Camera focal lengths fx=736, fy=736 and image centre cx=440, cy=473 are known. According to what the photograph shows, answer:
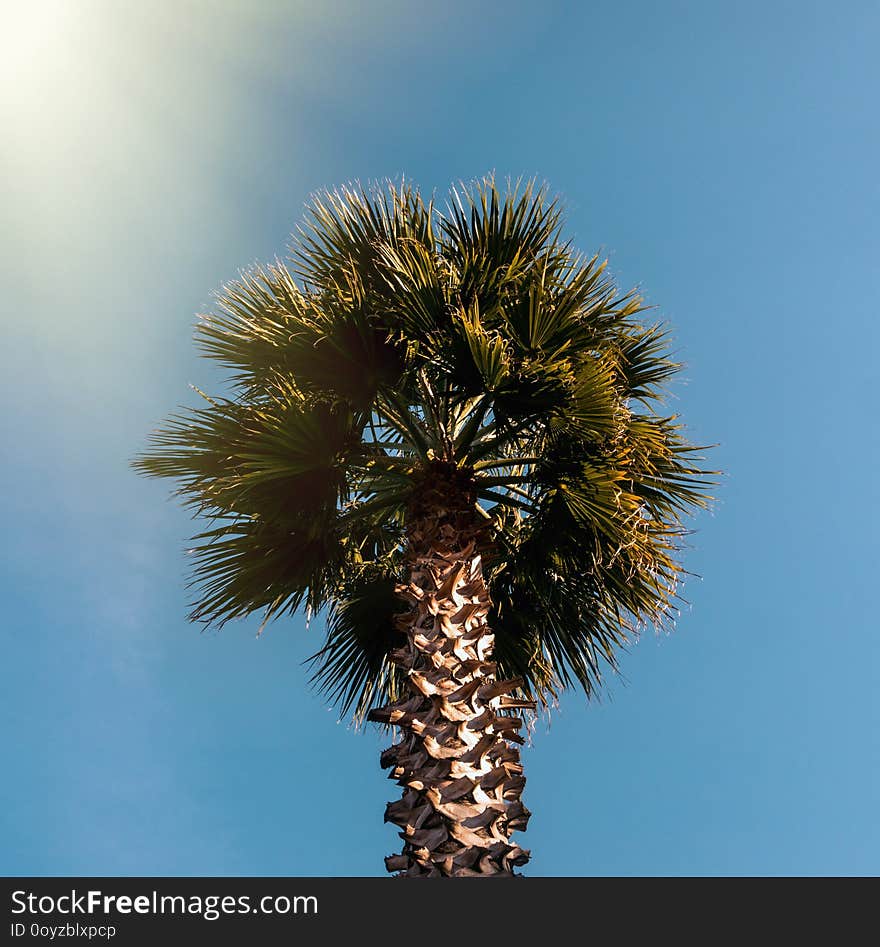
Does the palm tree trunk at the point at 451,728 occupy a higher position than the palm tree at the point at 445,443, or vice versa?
the palm tree at the point at 445,443

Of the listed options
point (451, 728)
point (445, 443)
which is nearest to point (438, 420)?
point (445, 443)

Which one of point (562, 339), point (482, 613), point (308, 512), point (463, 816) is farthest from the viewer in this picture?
point (308, 512)

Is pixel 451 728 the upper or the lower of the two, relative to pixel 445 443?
lower

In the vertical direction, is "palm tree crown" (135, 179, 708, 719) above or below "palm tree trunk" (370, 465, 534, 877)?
above

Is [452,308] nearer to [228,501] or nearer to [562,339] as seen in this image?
[562,339]

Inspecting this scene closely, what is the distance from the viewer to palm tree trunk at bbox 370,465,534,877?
4.48 meters

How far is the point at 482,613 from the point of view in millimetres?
5824

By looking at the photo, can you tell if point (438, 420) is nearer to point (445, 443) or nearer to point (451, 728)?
point (445, 443)

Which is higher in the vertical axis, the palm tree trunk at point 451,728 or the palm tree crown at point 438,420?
the palm tree crown at point 438,420

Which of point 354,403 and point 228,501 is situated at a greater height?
point 354,403

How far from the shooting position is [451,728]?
491cm

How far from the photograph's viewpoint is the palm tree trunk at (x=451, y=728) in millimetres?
4480
